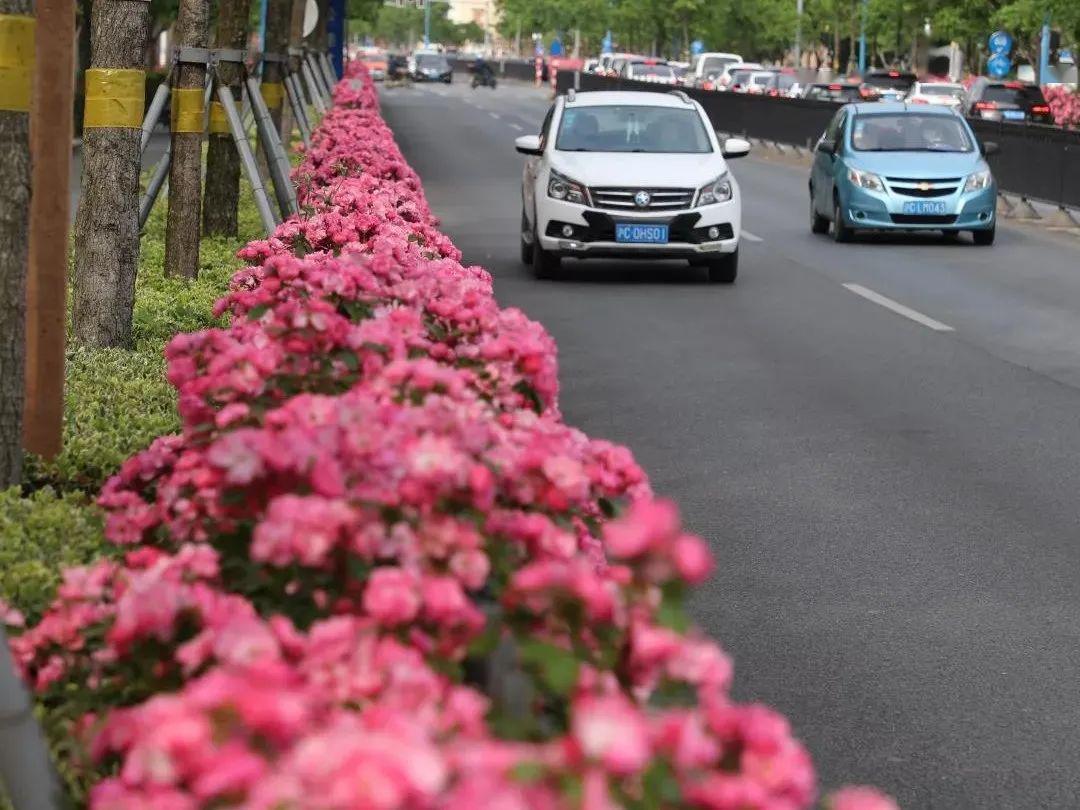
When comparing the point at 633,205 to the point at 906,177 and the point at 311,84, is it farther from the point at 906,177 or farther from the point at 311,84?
the point at 311,84

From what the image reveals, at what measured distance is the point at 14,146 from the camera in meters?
6.00

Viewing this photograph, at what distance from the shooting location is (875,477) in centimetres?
1011

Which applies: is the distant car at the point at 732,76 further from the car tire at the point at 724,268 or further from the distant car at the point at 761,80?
the car tire at the point at 724,268

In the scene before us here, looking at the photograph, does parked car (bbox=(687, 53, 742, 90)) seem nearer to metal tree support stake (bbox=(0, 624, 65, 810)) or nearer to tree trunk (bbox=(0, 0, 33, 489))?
tree trunk (bbox=(0, 0, 33, 489))

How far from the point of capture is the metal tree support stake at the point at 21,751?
377 cm

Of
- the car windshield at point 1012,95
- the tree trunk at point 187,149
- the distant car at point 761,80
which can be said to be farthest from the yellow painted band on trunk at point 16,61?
the distant car at point 761,80

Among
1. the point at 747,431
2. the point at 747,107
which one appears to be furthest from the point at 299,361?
the point at 747,107

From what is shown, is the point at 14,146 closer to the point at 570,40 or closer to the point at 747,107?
the point at 747,107

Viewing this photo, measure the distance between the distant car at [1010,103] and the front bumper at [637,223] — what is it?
37.8 meters

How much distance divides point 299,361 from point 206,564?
1312 mm

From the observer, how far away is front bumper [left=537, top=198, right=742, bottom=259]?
764 inches

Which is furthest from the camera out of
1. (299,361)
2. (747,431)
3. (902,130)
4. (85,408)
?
(902,130)

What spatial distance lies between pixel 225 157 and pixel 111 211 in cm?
801

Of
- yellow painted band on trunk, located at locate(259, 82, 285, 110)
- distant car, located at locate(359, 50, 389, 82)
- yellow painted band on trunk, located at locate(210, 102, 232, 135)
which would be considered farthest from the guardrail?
distant car, located at locate(359, 50, 389, 82)
